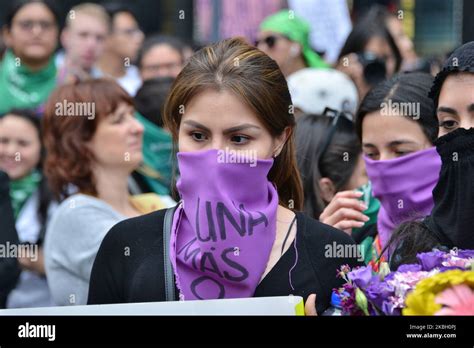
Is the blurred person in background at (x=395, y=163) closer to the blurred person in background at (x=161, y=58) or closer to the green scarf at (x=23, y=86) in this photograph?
the blurred person in background at (x=161, y=58)

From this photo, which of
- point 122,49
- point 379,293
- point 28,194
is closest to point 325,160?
point 379,293

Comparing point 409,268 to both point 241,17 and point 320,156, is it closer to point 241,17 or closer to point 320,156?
point 320,156

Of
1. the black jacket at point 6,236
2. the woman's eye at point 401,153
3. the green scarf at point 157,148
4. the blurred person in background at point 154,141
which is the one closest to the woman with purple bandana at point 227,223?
the woman's eye at point 401,153

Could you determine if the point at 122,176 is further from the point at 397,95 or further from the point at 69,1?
the point at 69,1

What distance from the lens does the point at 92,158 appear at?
557 cm

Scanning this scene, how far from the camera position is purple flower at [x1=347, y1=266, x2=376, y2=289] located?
10.0 ft

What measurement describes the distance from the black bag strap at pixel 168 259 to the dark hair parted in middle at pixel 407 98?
4.20 ft

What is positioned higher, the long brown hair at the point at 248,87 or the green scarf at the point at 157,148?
the long brown hair at the point at 248,87

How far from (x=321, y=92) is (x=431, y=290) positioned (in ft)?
11.5

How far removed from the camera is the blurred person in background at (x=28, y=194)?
597cm

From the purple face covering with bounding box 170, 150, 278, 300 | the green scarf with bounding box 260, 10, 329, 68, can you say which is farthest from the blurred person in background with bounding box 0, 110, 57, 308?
the purple face covering with bounding box 170, 150, 278, 300

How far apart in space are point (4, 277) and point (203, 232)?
4.93 ft

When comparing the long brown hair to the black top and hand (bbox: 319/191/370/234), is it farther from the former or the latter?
hand (bbox: 319/191/370/234)
